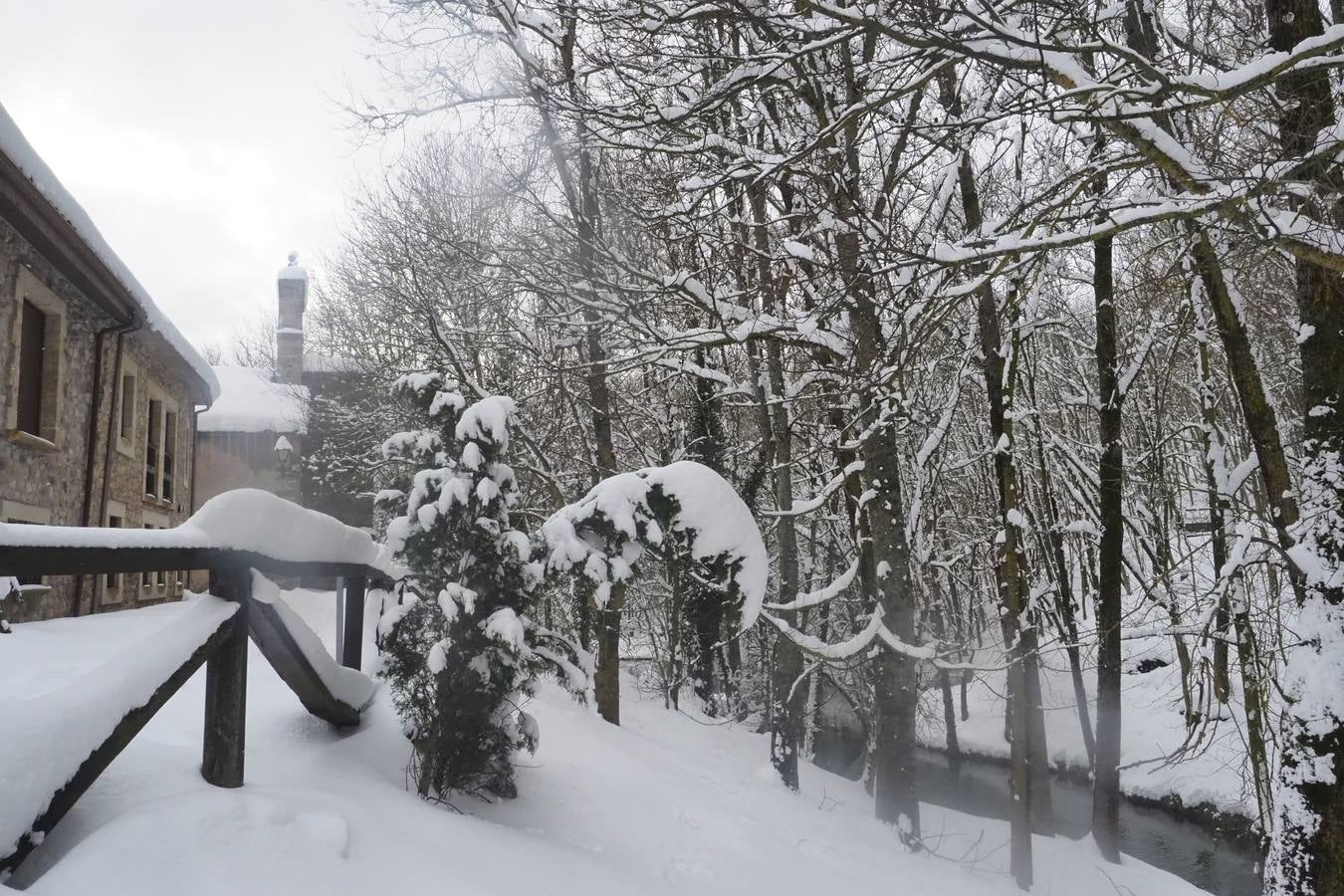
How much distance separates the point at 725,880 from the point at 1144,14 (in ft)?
20.9

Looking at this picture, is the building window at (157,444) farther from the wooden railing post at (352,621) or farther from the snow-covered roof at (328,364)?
the wooden railing post at (352,621)

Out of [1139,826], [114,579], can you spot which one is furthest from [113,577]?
[1139,826]

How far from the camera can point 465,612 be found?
4.86 meters

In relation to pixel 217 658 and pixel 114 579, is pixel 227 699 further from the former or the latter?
pixel 114 579

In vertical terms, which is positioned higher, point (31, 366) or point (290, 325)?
point (290, 325)

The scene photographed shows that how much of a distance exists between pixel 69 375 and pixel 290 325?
19.9 m

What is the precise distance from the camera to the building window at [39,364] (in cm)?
1009

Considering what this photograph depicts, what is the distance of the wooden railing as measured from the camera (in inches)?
89.4

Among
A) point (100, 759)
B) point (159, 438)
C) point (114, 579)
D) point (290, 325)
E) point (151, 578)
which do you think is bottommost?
point (151, 578)

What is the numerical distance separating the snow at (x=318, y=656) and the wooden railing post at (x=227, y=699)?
0.18 meters

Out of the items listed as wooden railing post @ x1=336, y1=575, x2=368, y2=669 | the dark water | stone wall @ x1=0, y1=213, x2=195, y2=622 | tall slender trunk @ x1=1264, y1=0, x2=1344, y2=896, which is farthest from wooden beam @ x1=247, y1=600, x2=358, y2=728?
the dark water

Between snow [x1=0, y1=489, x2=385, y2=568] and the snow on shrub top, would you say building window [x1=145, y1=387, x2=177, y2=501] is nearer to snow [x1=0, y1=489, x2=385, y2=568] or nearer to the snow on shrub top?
snow [x1=0, y1=489, x2=385, y2=568]

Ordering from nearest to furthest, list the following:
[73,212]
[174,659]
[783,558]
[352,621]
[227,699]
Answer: [174,659] → [227,699] → [352,621] → [73,212] → [783,558]

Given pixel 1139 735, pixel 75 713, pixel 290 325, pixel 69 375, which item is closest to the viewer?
pixel 75 713
